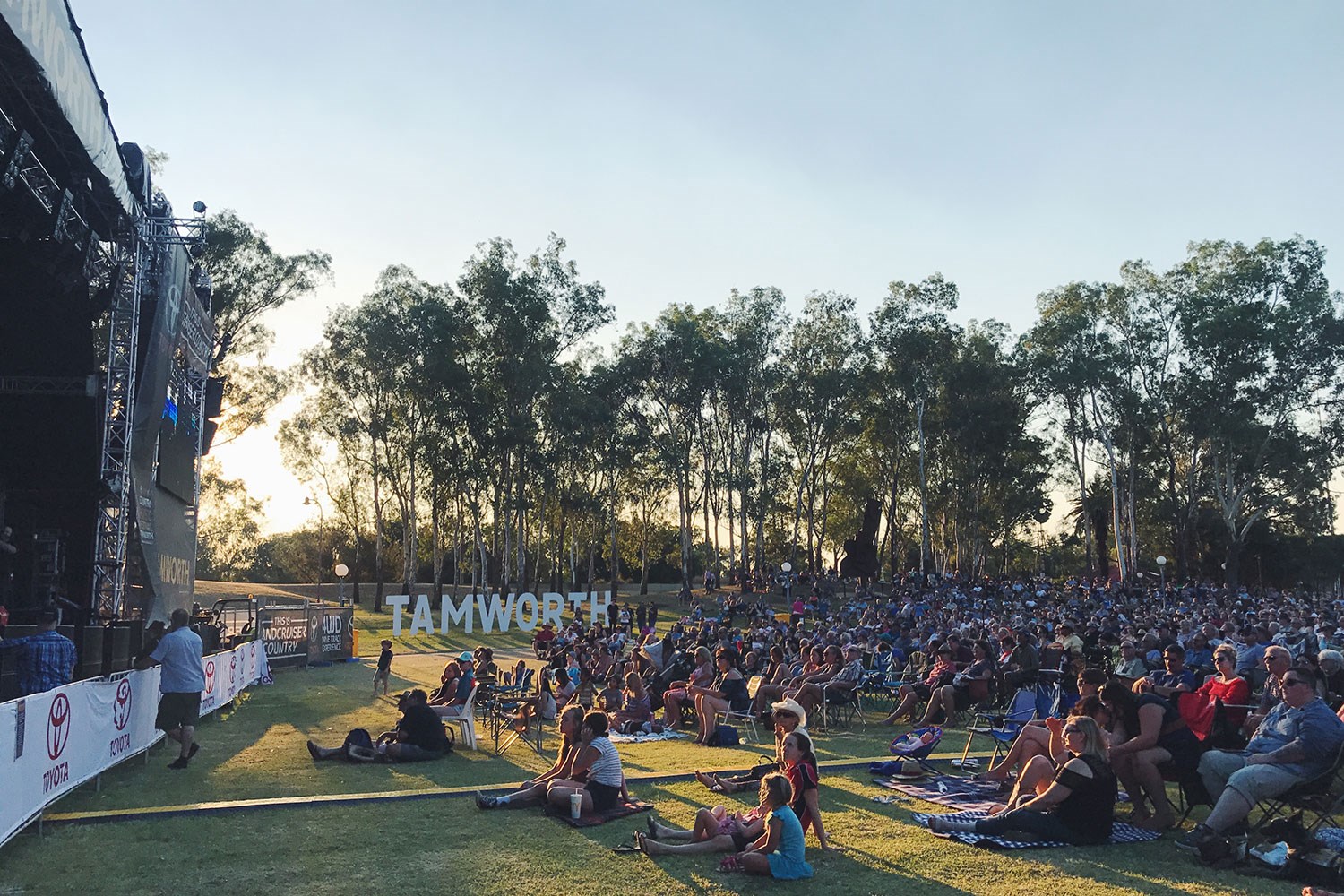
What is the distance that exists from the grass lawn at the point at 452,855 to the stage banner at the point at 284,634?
13.1 meters

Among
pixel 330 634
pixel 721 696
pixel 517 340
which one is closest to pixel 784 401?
pixel 517 340

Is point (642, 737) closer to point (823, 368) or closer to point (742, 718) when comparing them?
point (742, 718)

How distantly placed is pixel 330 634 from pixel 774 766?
19.0 meters

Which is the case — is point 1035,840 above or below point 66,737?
below

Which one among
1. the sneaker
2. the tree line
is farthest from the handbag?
the tree line

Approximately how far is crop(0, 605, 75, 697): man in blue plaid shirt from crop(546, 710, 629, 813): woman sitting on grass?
4.34m

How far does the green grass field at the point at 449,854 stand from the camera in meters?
5.52

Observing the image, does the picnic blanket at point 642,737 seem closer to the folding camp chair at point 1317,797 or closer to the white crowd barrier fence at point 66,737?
the white crowd barrier fence at point 66,737

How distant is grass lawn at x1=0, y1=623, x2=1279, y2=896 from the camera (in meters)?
5.52

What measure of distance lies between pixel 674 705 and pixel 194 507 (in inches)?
566

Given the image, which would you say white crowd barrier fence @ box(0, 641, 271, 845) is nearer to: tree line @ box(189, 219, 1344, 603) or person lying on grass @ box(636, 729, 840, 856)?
person lying on grass @ box(636, 729, 840, 856)

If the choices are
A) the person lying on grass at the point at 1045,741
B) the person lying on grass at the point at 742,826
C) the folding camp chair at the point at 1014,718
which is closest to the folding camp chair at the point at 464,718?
the person lying on grass at the point at 742,826

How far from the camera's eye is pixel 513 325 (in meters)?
36.7

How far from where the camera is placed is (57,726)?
7266mm
